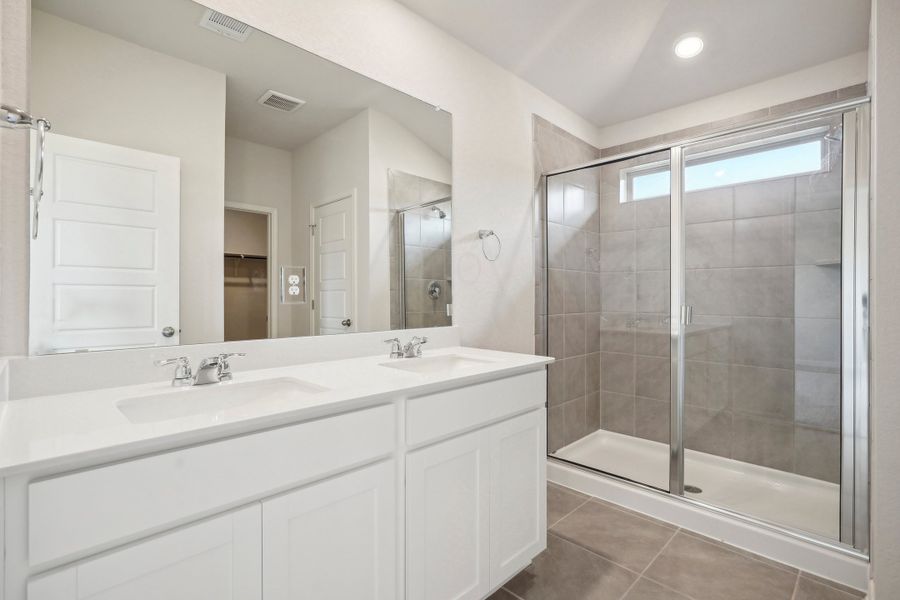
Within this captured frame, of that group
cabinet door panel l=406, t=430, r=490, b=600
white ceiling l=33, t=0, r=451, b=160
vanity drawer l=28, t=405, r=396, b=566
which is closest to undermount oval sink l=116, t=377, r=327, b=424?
vanity drawer l=28, t=405, r=396, b=566

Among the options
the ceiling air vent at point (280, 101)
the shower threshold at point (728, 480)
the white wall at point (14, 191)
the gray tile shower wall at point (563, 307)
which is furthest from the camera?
the gray tile shower wall at point (563, 307)

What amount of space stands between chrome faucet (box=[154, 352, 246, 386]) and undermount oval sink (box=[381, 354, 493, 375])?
1.79 ft

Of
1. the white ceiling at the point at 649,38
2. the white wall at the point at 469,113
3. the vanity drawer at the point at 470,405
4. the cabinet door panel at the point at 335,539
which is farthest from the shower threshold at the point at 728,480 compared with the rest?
the white ceiling at the point at 649,38

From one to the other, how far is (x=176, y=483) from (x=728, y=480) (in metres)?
2.67

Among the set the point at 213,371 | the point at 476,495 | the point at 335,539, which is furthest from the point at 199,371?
the point at 476,495

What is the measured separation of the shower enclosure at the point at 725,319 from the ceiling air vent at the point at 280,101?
1.68 metres

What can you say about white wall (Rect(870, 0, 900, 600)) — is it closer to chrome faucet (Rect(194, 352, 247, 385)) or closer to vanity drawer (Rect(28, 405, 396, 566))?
vanity drawer (Rect(28, 405, 396, 566))

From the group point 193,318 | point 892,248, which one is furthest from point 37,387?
point 892,248

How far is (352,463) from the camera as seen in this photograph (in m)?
1.06

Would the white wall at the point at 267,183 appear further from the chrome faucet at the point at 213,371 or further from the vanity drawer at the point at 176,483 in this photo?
the vanity drawer at the point at 176,483

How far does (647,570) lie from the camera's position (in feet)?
5.65

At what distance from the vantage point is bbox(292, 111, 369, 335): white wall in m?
1.60

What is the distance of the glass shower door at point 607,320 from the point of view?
2543 mm

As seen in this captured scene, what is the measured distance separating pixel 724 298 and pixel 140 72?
2.76 m
